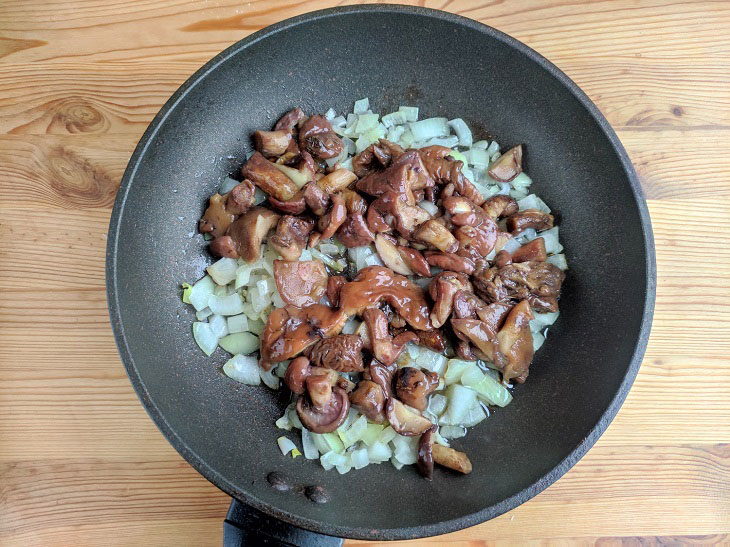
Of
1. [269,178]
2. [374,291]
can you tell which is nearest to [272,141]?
[269,178]

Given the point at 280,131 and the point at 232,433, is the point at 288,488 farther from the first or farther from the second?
the point at 280,131

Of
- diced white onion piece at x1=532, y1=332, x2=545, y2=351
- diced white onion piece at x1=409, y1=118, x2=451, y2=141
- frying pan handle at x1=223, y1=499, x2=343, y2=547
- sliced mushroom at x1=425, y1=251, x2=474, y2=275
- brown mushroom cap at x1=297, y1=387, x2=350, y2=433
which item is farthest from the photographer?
diced white onion piece at x1=409, y1=118, x2=451, y2=141

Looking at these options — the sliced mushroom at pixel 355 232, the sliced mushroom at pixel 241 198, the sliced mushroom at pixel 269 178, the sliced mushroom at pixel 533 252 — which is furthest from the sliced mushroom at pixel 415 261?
the sliced mushroom at pixel 241 198

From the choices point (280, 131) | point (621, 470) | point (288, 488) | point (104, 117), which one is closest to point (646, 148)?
point (621, 470)

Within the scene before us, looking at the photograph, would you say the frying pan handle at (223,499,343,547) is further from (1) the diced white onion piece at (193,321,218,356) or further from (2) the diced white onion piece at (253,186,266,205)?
(2) the diced white onion piece at (253,186,266,205)

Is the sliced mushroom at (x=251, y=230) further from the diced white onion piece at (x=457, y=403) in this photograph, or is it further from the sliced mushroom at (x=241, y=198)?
the diced white onion piece at (x=457, y=403)

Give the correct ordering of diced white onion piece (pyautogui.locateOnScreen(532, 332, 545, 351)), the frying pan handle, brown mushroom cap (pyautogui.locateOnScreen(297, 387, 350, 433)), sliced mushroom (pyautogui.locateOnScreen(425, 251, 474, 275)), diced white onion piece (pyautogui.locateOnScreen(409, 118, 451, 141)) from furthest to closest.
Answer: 1. diced white onion piece (pyautogui.locateOnScreen(409, 118, 451, 141))
2. diced white onion piece (pyautogui.locateOnScreen(532, 332, 545, 351))
3. sliced mushroom (pyautogui.locateOnScreen(425, 251, 474, 275))
4. brown mushroom cap (pyautogui.locateOnScreen(297, 387, 350, 433))
5. the frying pan handle

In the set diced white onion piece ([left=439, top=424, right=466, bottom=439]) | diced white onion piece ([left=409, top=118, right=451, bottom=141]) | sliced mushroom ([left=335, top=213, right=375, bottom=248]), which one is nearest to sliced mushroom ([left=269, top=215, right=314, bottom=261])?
sliced mushroom ([left=335, top=213, right=375, bottom=248])
